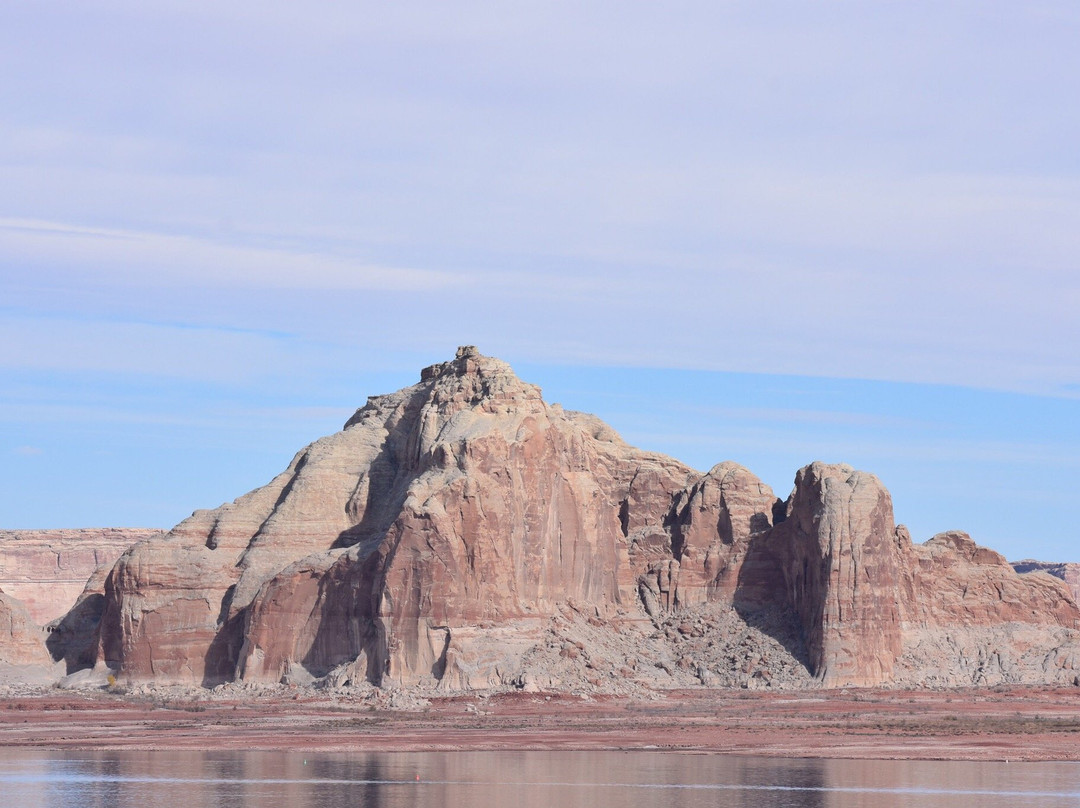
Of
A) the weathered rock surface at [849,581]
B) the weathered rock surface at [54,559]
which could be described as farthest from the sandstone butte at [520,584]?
the weathered rock surface at [54,559]

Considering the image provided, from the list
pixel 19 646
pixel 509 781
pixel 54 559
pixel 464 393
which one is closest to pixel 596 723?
pixel 509 781

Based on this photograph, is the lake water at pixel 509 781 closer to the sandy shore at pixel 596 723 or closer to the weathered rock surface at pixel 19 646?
the sandy shore at pixel 596 723

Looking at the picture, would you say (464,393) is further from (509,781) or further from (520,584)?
(509,781)

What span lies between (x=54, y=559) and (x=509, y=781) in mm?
119645

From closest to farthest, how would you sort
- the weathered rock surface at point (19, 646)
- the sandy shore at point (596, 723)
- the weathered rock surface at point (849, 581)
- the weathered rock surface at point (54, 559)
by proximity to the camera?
the sandy shore at point (596, 723), the weathered rock surface at point (19, 646), the weathered rock surface at point (849, 581), the weathered rock surface at point (54, 559)

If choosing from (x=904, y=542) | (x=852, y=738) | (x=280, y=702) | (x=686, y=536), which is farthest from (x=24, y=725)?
(x=904, y=542)

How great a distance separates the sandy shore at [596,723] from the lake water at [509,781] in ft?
10.8

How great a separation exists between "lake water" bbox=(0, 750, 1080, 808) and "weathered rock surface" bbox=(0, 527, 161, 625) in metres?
93.1

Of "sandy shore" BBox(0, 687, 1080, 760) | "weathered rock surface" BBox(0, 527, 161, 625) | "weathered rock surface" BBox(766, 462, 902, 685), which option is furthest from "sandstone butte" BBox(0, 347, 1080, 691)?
"weathered rock surface" BBox(0, 527, 161, 625)

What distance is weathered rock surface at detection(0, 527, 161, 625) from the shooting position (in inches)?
6142

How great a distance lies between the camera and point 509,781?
55.2 meters

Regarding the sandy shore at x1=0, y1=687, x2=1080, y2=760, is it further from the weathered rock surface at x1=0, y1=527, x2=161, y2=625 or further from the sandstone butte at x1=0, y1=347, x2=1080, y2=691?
the weathered rock surface at x1=0, y1=527, x2=161, y2=625

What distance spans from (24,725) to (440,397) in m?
33.1

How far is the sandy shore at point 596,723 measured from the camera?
67812mm
